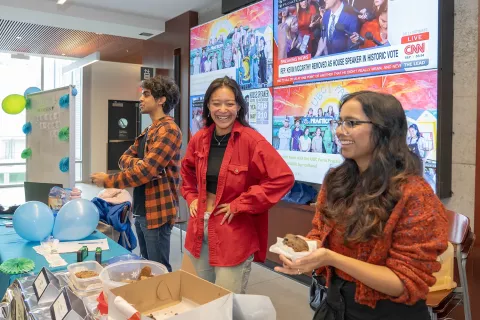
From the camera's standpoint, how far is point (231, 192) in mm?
1812

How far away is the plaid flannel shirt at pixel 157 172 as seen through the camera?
236 cm

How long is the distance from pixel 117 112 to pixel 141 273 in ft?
27.3

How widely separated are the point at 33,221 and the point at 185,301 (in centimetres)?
120

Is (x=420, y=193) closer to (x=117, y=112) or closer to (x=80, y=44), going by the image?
(x=80, y=44)

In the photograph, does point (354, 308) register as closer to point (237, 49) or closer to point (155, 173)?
point (155, 173)

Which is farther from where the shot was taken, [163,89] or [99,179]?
[163,89]

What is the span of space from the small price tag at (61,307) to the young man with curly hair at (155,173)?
1295mm

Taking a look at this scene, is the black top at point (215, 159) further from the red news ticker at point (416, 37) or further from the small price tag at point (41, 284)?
the red news ticker at point (416, 37)

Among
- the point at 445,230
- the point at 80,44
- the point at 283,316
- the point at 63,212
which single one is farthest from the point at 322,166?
the point at 80,44

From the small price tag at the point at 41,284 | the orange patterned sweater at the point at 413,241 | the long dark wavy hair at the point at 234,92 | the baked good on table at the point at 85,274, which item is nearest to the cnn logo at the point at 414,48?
the long dark wavy hair at the point at 234,92

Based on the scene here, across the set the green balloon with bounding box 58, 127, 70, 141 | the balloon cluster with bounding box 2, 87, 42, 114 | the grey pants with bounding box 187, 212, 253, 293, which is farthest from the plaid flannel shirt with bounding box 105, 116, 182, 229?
the balloon cluster with bounding box 2, 87, 42, 114

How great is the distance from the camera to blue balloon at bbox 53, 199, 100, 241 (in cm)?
206

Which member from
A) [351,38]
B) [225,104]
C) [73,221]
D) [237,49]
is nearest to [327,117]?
[351,38]

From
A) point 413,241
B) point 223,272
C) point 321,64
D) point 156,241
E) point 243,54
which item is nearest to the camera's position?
point 413,241
